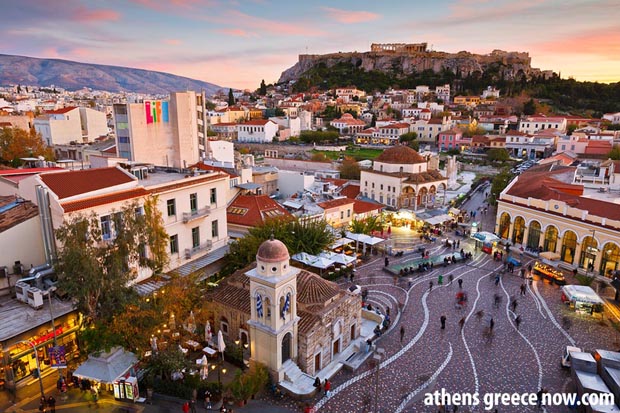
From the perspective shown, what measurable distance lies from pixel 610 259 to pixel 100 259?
3121 centimetres

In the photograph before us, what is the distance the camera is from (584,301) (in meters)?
22.4

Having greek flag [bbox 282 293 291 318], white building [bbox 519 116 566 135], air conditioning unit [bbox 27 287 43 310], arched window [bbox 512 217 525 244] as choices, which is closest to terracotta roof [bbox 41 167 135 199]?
air conditioning unit [bbox 27 287 43 310]

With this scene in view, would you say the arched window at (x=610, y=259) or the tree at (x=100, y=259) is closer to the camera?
the tree at (x=100, y=259)

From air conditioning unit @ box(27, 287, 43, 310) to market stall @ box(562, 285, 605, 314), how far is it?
2634cm

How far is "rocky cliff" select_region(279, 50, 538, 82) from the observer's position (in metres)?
168

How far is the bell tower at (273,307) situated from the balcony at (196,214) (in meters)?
7.89

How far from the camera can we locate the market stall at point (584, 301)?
22297 millimetres

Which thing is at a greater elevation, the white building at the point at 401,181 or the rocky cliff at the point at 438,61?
the rocky cliff at the point at 438,61

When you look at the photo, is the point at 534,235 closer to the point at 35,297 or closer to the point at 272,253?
the point at 272,253

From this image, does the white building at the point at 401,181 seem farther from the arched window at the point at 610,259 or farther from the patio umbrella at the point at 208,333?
the patio umbrella at the point at 208,333

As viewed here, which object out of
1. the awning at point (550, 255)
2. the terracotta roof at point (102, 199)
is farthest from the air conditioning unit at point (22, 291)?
the awning at point (550, 255)

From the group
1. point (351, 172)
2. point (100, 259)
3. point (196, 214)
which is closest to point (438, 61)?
point (351, 172)

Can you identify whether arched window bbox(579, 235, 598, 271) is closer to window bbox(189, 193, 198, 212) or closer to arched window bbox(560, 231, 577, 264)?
arched window bbox(560, 231, 577, 264)

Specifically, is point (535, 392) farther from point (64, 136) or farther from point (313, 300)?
point (64, 136)
